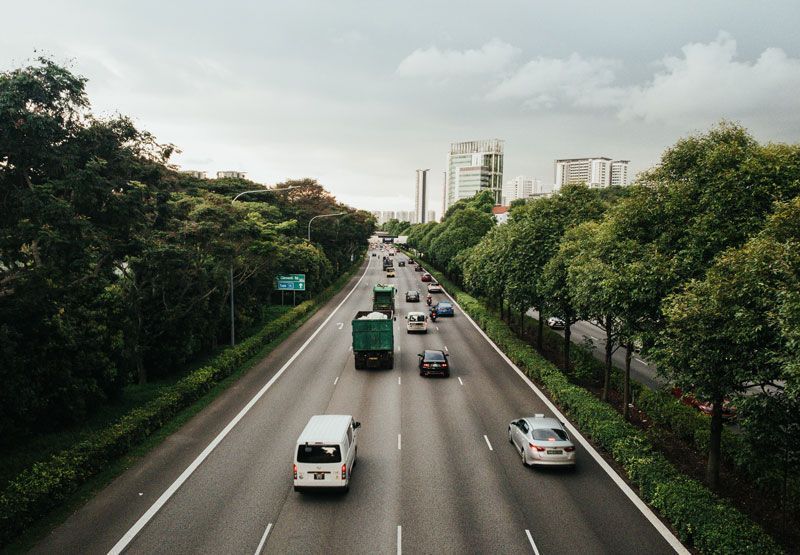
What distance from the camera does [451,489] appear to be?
15555 mm

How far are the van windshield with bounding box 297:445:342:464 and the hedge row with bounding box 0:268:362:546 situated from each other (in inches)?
262

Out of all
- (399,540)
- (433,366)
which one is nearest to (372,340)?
(433,366)

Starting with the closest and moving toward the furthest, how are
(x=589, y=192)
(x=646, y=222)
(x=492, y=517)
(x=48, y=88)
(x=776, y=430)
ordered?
1. (x=776, y=430)
2. (x=492, y=517)
3. (x=48, y=88)
4. (x=646, y=222)
5. (x=589, y=192)

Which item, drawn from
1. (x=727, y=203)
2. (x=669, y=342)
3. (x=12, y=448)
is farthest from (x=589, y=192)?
(x=12, y=448)

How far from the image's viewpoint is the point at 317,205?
74562 millimetres

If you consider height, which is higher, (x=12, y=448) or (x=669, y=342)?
(x=669, y=342)

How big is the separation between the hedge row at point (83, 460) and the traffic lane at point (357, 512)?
19.9 feet

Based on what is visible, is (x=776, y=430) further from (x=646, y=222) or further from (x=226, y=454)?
(x=226, y=454)

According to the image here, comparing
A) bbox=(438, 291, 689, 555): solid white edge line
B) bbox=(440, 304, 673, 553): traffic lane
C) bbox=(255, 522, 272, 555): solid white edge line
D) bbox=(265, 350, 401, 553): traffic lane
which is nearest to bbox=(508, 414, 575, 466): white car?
bbox=(440, 304, 673, 553): traffic lane

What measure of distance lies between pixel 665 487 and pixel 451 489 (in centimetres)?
589

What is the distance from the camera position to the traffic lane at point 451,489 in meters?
12.8

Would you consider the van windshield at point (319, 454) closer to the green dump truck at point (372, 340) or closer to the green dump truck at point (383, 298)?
the green dump truck at point (372, 340)

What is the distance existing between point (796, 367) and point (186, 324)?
30.1 metres

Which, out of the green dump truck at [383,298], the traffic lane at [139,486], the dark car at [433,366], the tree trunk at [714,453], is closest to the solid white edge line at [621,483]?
the tree trunk at [714,453]
